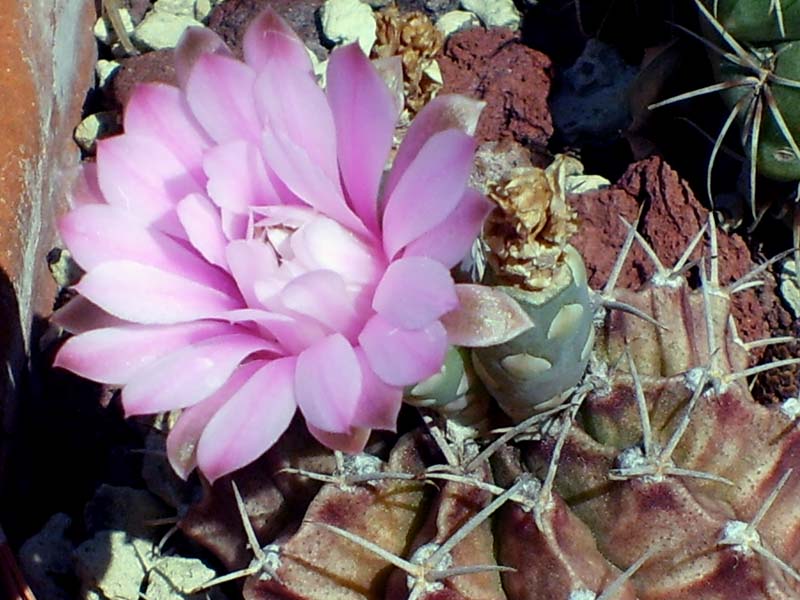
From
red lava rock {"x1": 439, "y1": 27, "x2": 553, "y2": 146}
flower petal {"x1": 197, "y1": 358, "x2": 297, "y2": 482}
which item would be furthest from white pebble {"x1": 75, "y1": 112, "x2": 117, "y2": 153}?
flower petal {"x1": 197, "y1": 358, "x2": 297, "y2": 482}

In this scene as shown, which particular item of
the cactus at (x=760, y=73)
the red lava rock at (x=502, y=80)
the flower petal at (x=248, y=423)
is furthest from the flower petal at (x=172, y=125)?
the red lava rock at (x=502, y=80)

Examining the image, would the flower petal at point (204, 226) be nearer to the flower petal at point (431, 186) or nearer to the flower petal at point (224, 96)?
the flower petal at point (224, 96)

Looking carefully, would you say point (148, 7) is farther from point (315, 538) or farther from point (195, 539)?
point (315, 538)

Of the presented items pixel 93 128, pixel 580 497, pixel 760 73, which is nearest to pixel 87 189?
pixel 580 497

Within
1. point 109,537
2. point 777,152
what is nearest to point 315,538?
point 109,537

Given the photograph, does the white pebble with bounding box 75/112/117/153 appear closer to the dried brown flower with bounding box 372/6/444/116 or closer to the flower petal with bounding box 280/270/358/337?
the dried brown flower with bounding box 372/6/444/116

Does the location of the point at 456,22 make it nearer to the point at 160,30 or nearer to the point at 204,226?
the point at 160,30
